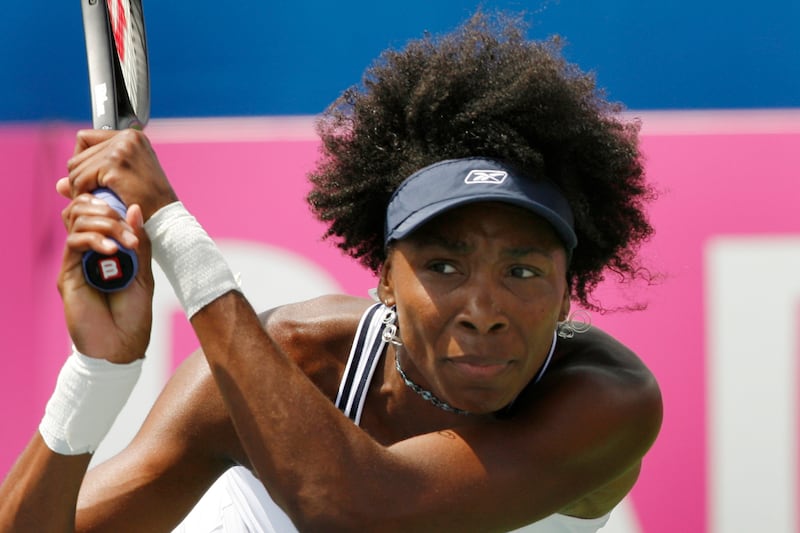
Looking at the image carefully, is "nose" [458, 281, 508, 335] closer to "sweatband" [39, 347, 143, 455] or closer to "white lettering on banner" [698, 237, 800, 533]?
"sweatband" [39, 347, 143, 455]

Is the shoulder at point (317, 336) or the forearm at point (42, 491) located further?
the shoulder at point (317, 336)

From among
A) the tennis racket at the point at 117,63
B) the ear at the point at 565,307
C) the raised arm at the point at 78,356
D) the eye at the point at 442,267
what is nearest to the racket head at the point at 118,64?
the tennis racket at the point at 117,63

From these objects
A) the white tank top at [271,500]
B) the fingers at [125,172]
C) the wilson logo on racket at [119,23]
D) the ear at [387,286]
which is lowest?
the white tank top at [271,500]

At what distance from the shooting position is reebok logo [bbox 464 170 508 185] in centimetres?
171

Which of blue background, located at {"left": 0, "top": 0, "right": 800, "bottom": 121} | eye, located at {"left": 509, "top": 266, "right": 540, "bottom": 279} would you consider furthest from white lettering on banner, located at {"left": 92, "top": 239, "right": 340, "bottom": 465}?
eye, located at {"left": 509, "top": 266, "right": 540, "bottom": 279}

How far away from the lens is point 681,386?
258 centimetres

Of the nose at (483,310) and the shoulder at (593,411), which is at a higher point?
the nose at (483,310)

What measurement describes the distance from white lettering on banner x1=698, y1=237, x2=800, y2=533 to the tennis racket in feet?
4.51

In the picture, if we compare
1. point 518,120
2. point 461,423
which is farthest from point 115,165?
point 461,423

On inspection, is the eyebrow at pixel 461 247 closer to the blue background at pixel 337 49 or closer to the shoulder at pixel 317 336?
the shoulder at pixel 317 336

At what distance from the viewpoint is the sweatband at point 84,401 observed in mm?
1616

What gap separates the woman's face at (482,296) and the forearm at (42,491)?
0.53 meters

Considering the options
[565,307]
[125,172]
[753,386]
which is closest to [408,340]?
[565,307]

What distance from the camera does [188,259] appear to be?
157cm
